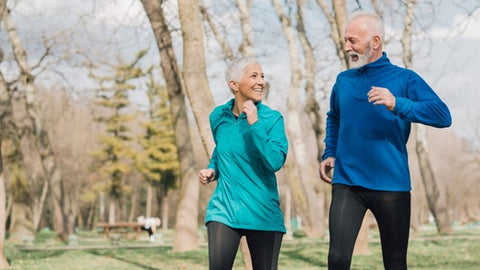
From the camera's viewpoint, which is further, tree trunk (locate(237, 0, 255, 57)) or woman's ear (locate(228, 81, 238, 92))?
tree trunk (locate(237, 0, 255, 57))

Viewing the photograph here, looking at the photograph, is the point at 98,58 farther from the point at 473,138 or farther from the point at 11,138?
the point at 473,138

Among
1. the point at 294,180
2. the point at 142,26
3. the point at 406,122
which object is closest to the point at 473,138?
the point at 294,180

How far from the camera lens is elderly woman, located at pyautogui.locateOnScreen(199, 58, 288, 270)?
4758mm

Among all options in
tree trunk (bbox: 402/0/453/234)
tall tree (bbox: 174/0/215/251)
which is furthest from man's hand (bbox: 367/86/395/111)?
tree trunk (bbox: 402/0/453/234)

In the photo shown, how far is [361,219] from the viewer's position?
4766 millimetres

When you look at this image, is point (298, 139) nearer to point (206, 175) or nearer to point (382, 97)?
point (206, 175)

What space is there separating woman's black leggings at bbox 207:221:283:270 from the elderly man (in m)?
0.38

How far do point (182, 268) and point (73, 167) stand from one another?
160ft

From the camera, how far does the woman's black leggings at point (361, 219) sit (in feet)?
15.5

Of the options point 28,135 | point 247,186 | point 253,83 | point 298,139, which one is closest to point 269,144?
point 247,186

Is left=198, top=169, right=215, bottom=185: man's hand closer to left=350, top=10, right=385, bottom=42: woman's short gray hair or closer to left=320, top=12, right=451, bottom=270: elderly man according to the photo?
→ left=320, top=12, right=451, bottom=270: elderly man

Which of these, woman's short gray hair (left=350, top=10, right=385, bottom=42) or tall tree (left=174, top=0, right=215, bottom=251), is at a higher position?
tall tree (left=174, top=0, right=215, bottom=251)

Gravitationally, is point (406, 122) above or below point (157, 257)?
above

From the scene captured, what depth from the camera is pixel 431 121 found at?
4.57 metres
